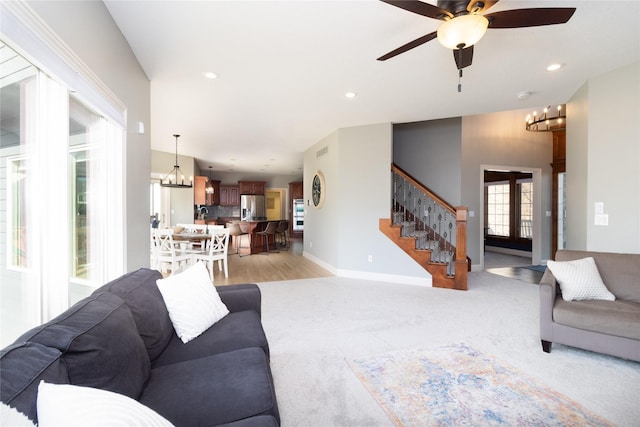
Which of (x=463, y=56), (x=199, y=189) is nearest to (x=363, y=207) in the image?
(x=463, y=56)

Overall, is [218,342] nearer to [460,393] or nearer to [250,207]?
[460,393]

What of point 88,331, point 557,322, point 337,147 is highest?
point 337,147

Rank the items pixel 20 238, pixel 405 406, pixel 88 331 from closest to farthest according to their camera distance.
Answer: pixel 88 331, pixel 20 238, pixel 405 406

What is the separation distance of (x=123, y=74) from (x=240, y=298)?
2.12 meters

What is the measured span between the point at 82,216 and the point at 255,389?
70.0 inches

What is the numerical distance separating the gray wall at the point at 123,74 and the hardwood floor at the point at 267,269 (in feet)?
7.05

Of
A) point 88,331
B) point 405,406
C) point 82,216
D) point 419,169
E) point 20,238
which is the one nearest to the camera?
point 88,331

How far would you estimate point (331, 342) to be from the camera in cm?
264

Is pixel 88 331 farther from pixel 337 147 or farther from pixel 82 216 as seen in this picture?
pixel 337 147

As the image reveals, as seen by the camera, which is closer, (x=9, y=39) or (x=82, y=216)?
(x=9, y=39)

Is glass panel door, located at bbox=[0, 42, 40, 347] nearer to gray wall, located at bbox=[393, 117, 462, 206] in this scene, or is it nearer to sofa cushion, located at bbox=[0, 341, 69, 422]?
sofa cushion, located at bbox=[0, 341, 69, 422]

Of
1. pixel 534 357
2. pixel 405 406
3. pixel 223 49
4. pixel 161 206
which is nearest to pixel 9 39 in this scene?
pixel 223 49

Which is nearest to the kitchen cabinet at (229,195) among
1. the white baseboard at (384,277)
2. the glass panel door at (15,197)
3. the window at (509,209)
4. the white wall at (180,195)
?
the white wall at (180,195)

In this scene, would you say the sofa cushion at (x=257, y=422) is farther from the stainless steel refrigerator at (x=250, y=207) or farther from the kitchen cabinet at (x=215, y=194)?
the kitchen cabinet at (x=215, y=194)
